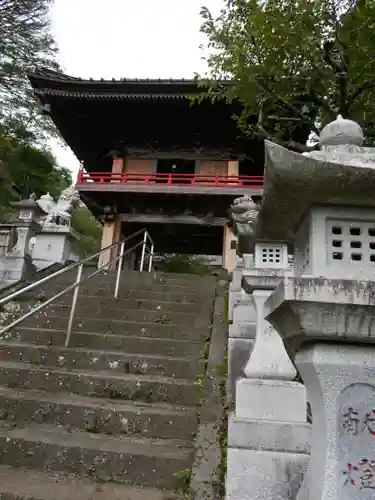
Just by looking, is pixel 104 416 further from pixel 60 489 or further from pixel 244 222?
pixel 244 222

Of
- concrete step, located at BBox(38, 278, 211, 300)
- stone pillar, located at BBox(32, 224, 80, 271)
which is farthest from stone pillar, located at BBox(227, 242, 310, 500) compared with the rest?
stone pillar, located at BBox(32, 224, 80, 271)

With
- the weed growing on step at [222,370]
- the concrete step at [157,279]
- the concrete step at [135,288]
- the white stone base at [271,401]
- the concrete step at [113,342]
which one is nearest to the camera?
the white stone base at [271,401]

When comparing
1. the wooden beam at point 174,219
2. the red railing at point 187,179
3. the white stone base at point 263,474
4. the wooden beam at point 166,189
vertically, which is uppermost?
the red railing at point 187,179

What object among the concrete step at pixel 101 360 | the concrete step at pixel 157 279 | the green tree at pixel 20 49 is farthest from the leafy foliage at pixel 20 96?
the concrete step at pixel 101 360

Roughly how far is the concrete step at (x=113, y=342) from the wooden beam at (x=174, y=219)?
8205mm

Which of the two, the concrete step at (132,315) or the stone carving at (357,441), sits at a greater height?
the concrete step at (132,315)

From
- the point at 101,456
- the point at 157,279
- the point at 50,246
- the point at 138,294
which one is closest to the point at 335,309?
Answer: the point at 101,456

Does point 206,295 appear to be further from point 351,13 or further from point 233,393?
point 351,13

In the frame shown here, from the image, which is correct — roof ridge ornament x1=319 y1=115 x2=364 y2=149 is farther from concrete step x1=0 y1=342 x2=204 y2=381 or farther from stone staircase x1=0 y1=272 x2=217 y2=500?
concrete step x1=0 y1=342 x2=204 y2=381

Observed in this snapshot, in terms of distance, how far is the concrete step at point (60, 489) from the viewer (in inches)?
104

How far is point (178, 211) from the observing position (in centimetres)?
1323

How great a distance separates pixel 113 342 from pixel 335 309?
3.29 metres

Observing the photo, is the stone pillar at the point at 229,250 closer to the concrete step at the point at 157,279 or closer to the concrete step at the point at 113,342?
the concrete step at the point at 157,279

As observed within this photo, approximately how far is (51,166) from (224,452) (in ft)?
58.6
